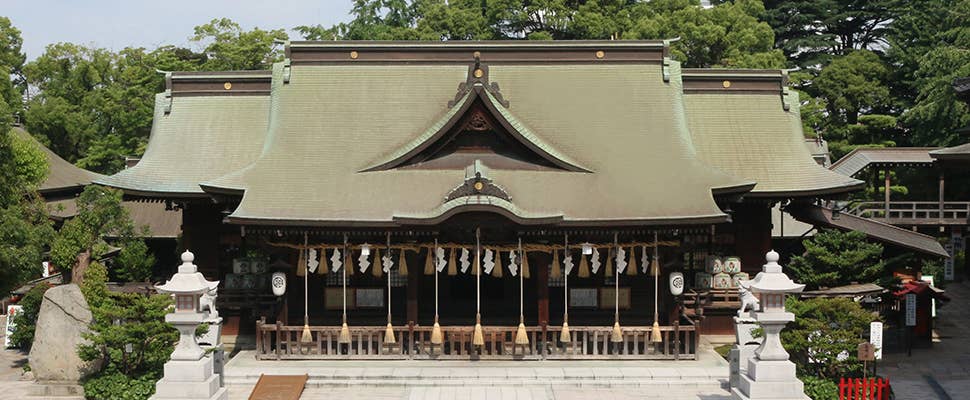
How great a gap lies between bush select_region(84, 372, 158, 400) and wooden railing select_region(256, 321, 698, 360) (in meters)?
2.99

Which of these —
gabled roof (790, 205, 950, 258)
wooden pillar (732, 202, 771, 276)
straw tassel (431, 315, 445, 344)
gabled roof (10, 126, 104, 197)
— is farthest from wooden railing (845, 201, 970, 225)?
gabled roof (10, 126, 104, 197)

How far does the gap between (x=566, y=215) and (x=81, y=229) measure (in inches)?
571

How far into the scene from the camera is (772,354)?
17359 mm

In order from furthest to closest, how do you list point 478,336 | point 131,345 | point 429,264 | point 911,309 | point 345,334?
point 911,309 < point 429,264 < point 345,334 < point 478,336 < point 131,345

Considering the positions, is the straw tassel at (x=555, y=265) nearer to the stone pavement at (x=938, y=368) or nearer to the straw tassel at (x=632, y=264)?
the straw tassel at (x=632, y=264)

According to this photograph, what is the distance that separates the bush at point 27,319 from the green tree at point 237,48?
3027 cm

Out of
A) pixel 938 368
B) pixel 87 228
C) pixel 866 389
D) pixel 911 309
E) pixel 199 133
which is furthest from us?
pixel 87 228

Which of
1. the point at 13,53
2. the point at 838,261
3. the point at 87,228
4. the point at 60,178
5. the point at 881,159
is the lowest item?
Answer: the point at 838,261

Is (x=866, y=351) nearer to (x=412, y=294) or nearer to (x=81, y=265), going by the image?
(x=412, y=294)

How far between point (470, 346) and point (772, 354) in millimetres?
7544

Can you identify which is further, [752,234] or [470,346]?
[752,234]

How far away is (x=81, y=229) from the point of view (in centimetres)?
2664

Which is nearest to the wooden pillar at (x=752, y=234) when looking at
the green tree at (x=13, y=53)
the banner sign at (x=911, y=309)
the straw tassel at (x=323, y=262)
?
the banner sign at (x=911, y=309)

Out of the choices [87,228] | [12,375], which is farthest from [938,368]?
[87,228]
